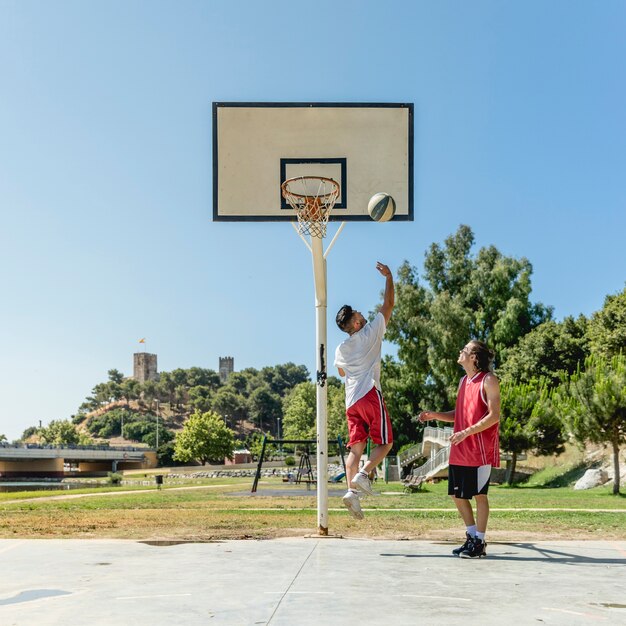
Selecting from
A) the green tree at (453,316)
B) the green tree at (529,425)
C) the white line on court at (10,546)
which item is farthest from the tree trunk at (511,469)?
the white line on court at (10,546)

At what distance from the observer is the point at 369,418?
773cm

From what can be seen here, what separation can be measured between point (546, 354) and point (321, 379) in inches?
1723

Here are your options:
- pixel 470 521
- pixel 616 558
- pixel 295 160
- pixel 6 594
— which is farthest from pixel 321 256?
pixel 6 594

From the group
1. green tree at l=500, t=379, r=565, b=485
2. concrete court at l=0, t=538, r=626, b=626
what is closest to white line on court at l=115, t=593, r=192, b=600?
concrete court at l=0, t=538, r=626, b=626

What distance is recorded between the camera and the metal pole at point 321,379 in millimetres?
8719

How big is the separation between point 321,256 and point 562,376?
41.3m

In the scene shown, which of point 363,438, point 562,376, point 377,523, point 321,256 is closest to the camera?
point 363,438

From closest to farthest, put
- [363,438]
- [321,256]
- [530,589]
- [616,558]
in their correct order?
[530,589] → [616,558] → [363,438] → [321,256]

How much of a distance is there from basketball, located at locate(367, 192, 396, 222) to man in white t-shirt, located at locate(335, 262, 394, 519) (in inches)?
87.2

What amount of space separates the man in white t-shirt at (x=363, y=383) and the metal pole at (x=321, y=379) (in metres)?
1.07

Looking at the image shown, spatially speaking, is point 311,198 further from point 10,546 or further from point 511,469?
point 511,469

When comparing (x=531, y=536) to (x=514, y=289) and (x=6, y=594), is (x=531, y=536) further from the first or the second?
(x=514, y=289)

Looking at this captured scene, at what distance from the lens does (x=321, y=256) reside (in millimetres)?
9367

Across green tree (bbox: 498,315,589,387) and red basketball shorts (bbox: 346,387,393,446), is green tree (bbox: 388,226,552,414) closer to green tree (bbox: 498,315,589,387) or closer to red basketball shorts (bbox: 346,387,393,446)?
green tree (bbox: 498,315,589,387)
